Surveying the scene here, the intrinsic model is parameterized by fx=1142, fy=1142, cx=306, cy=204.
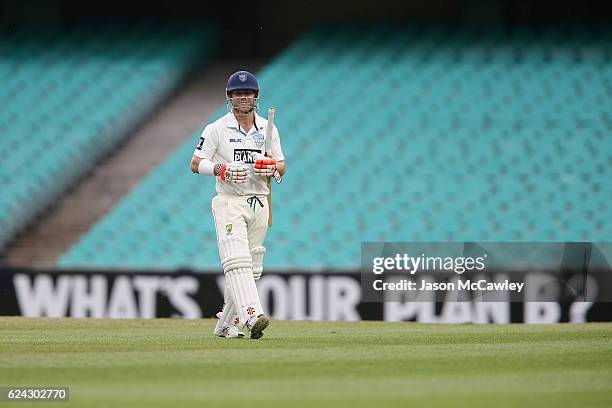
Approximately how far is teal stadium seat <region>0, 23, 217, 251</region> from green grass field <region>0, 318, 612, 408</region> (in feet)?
26.0

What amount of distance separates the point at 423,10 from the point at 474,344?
11792mm

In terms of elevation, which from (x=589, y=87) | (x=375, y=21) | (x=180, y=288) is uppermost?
(x=375, y=21)

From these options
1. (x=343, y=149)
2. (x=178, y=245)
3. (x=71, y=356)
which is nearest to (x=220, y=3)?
(x=343, y=149)

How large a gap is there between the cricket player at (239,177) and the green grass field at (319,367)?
511 mm

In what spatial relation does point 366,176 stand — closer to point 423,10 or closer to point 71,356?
point 423,10

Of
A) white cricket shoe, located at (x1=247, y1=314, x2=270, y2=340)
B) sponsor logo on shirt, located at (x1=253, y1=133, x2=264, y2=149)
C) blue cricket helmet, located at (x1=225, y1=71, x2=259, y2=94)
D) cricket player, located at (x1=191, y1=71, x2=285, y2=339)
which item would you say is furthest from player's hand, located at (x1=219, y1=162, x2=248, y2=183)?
white cricket shoe, located at (x1=247, y1=314, x2=270, y2=340)

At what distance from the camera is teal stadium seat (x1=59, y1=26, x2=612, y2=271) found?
591 inches

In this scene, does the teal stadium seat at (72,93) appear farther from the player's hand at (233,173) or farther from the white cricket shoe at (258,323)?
the white cricket shoe at (258,323)

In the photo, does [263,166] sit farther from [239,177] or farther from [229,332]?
[229,332]

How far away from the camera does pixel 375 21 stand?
1942cm

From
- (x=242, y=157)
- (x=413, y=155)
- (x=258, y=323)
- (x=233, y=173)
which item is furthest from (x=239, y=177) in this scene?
(x=413, y=155)

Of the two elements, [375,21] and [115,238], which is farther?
[375,21]

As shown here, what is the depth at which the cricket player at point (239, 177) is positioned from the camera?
326 inches

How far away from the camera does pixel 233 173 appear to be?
27.0 ft
